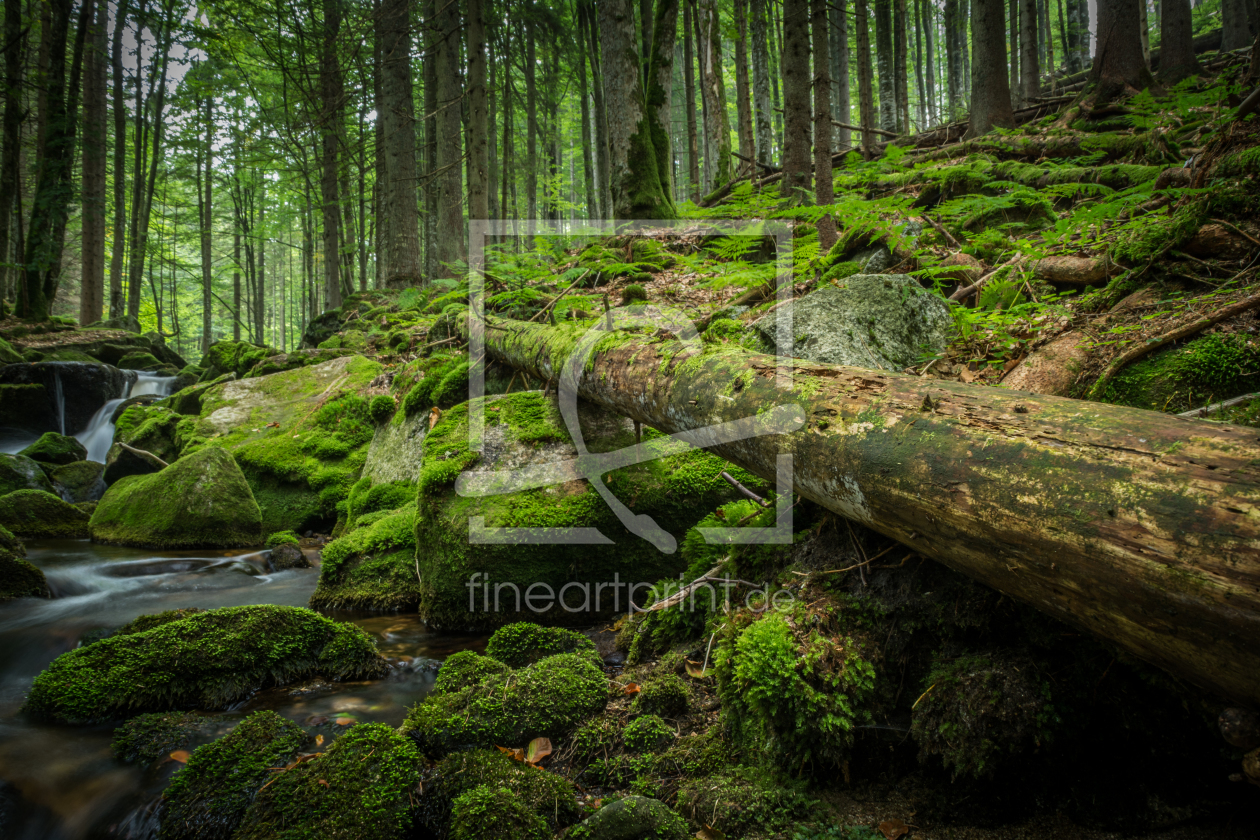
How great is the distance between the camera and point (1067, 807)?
199 cm

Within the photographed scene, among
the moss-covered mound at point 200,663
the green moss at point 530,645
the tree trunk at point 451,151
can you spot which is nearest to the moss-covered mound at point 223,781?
the moss-covered mound at point 200,663

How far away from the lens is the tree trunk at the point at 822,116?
6441 millimetres

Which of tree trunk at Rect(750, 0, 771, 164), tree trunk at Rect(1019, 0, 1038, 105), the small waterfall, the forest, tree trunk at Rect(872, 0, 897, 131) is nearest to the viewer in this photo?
the forest

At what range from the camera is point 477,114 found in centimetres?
919

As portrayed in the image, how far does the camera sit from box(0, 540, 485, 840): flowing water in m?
2.79

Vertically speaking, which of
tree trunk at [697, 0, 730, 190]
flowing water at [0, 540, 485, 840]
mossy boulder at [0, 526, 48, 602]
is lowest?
flowing water at [0, 540, 485, 840]

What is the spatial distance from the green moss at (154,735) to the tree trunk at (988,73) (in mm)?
14741

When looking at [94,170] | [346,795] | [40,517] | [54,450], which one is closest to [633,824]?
[346,795]

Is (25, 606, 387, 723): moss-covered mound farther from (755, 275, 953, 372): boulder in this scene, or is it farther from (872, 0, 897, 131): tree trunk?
(872, 0, 897, 131): tree trunk

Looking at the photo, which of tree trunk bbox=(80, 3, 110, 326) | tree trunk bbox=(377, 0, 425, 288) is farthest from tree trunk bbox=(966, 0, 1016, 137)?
tree trunk bbox=(80, 3, 110, 326)

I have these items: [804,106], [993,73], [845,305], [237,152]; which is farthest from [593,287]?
[237,152]

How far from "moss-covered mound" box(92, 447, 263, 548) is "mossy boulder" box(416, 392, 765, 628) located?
3.72 meters

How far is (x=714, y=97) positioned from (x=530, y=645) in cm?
1648

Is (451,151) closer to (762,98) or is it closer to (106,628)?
(762,98)
